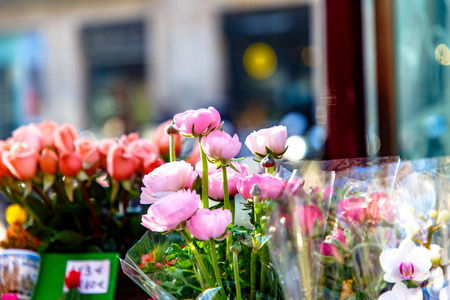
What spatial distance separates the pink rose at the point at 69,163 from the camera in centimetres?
124

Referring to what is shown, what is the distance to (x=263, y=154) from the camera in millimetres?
920

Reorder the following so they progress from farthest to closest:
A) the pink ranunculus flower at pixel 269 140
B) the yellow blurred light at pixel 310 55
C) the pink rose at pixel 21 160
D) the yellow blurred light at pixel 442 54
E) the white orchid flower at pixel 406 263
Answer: the yellow blurred light at pixel 310 55
the yellow blurred light at pixel 442 54
the pink rose at pixel 21 160
the pink ranunculus flower at pixel 269 140
the white orchid flower at pixel 406 263

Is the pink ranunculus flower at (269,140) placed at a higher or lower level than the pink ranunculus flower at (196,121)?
lower

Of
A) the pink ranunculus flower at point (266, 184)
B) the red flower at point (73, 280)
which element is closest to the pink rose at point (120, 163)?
the red flower at point (73, 280)

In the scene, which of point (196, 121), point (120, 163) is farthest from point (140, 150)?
point (196, 121)

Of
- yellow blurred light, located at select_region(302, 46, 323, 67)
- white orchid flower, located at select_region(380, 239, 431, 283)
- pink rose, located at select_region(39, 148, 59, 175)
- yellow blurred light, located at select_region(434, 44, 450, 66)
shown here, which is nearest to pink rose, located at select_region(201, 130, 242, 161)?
white orchid flower, located at select_region(380, 239, 431, 283)

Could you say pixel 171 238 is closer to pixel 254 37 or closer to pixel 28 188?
pixel 28 188

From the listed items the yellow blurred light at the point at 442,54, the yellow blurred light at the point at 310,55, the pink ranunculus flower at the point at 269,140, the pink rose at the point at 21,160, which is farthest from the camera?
the yellow blurred light at the point at 310,55

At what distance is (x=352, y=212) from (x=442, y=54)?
117 centimetres

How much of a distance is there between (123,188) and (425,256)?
0.71 m

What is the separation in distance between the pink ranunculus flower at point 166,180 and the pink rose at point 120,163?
387 millimetres

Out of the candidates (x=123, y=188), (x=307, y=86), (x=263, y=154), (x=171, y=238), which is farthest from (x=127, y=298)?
(x=307, y=86)

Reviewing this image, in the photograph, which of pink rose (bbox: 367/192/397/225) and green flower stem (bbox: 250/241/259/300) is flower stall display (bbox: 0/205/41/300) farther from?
pink rose (bbox: 367/192/397/225)

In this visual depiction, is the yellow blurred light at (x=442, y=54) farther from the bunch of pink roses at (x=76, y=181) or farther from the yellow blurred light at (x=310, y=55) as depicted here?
the yellow blurred light at (x=310, y=55)
